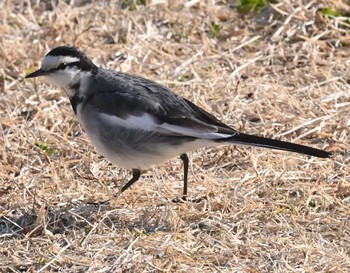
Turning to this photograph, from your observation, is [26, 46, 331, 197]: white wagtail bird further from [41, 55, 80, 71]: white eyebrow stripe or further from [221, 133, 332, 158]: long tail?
[41, 55, 80, 71]: white eyebrow stripe

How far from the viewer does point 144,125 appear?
6.27 metres

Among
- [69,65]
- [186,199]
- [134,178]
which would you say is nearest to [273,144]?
[186,199]

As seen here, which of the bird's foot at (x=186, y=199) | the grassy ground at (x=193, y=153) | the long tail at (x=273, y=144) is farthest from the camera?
the bird's foot at (x=186, y=199)

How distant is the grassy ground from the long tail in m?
0.41

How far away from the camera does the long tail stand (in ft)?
20.1

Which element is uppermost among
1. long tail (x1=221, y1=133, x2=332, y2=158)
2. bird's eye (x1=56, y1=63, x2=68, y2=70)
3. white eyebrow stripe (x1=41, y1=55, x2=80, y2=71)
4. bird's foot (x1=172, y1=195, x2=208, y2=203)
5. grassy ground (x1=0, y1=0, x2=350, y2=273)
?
white eyebrow stripe (x1=41, y1=55, x2=80, y2=71)

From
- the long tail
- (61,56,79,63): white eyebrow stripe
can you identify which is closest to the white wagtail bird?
the long tail

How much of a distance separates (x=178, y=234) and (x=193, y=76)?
2.85 meters

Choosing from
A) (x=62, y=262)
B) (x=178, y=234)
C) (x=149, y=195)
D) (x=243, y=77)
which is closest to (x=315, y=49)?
(x=243, y=77)

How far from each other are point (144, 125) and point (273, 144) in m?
0.82

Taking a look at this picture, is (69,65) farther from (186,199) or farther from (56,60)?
(186,199)

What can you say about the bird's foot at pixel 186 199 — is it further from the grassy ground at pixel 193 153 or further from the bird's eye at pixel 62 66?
the bird's eye at pixel 62 66

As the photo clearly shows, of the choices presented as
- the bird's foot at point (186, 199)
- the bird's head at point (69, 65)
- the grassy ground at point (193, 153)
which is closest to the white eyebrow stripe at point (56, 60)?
the bird's head at point (69, 65)

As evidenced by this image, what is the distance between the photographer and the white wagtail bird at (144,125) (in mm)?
6211
